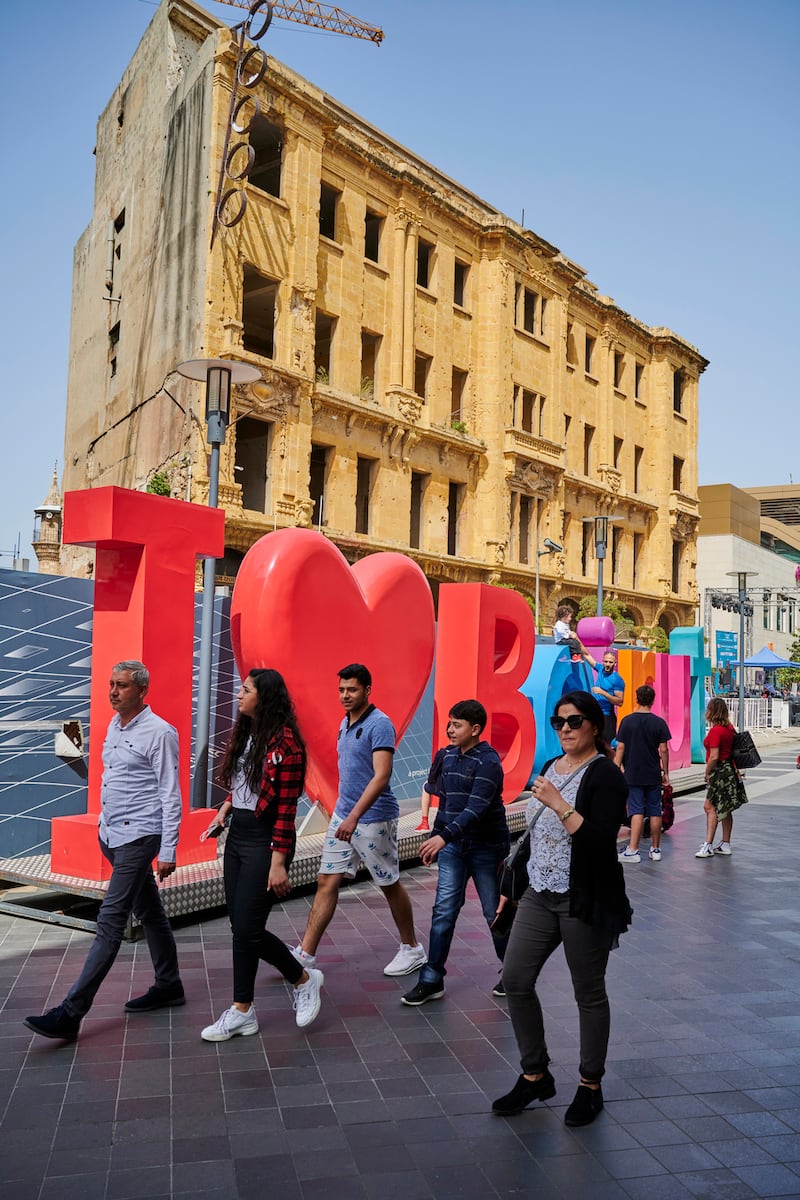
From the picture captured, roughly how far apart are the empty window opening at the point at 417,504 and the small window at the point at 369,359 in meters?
2.92

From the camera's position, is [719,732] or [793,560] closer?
[719,732]

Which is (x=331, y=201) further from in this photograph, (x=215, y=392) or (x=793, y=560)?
(x=793, y=560)

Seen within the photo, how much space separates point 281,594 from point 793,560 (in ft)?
232

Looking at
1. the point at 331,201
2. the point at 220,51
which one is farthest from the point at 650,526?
the point at 220,51

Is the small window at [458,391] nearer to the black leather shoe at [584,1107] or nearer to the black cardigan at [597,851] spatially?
the black cardigan at [597,851]

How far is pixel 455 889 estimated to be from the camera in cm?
555

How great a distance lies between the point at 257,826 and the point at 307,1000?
3.57 feet

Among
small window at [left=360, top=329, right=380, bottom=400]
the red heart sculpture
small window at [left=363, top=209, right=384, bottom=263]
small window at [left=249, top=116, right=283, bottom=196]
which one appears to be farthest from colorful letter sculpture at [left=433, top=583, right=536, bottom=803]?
small window at [left=363, top=209, right=384, bottom=263]

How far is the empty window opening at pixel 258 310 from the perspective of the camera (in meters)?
24.4

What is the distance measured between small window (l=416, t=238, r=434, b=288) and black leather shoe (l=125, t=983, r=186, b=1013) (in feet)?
87.1

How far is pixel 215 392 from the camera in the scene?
363 inches

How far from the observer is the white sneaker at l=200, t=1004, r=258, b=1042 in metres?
4.82

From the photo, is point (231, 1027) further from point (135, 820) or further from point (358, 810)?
point (358, 810)

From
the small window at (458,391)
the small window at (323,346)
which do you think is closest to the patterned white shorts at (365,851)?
the small window at (323,346)
